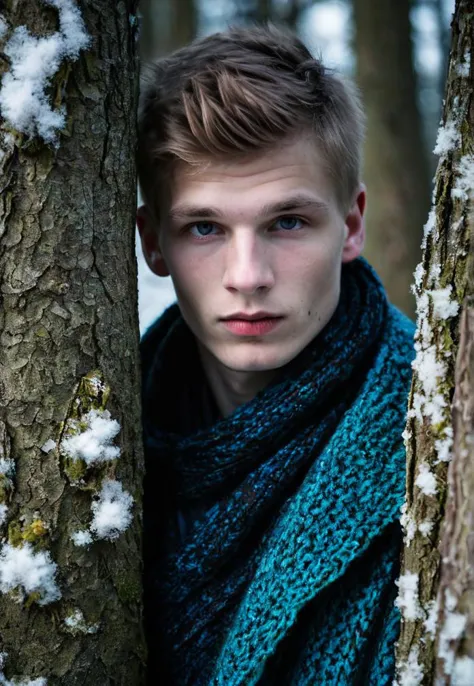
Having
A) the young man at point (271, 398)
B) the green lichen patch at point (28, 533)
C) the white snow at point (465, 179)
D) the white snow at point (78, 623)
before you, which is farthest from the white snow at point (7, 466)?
the white snow at point (465, 179)

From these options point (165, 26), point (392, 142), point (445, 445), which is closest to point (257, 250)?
point (445, 445)

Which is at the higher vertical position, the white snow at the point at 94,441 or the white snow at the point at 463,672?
the white snow at the point at 94,441

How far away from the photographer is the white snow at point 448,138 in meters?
1.27

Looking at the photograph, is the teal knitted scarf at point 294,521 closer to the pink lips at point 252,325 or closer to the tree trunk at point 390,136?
the pink lips at point 252,325

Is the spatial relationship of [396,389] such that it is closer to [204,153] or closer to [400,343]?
[400,343]

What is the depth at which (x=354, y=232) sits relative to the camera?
6.89 ft

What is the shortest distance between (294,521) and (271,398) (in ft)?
1.25

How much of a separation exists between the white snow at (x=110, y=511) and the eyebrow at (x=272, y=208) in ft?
2.64

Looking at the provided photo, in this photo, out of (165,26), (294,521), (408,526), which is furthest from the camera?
(165,26)

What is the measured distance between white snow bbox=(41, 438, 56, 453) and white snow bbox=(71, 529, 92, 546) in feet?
0.71

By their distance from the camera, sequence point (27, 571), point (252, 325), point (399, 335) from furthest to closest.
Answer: point (399, 335) → point (252, 325) → point (27, 571)

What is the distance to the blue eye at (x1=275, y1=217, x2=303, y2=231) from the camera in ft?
6.03

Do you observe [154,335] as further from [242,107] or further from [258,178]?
[242,107]

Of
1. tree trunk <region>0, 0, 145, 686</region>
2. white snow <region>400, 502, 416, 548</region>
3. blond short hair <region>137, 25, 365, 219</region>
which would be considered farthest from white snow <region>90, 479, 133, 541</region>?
blond short hair <region>137, 25, 365, 219</region>
